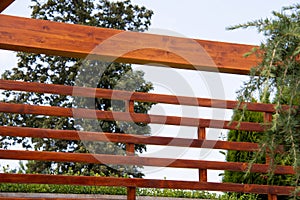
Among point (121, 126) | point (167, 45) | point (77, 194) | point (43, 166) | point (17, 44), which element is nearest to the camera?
point (17, 44)

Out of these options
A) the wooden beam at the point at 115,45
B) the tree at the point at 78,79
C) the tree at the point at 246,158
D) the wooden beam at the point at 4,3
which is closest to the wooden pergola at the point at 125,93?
the wooden beam at the point at 115,45

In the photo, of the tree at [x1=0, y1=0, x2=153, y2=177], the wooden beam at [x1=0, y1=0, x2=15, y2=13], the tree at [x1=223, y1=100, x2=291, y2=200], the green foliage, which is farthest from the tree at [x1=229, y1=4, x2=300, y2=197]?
the tree at [x1=0, y1=0, x2=153, y2=177]

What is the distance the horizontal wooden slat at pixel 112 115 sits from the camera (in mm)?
3342

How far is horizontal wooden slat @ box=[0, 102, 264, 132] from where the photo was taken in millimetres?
3342

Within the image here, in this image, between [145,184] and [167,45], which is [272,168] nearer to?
[167,45]

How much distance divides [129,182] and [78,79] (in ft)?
21.4

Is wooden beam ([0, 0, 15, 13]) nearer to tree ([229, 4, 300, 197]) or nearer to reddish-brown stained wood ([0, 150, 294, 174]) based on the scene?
tree ([229, 4, 300, 197])

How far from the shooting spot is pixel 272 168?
1681mm

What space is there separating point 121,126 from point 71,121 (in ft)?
3.76

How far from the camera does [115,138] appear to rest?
3514mm

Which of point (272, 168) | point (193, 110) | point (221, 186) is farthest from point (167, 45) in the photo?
point (272, 168)

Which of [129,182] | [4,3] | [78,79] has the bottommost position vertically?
[129,182]

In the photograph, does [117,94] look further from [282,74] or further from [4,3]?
[282,74]

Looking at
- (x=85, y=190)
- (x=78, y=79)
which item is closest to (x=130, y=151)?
(x=85, y=190)
